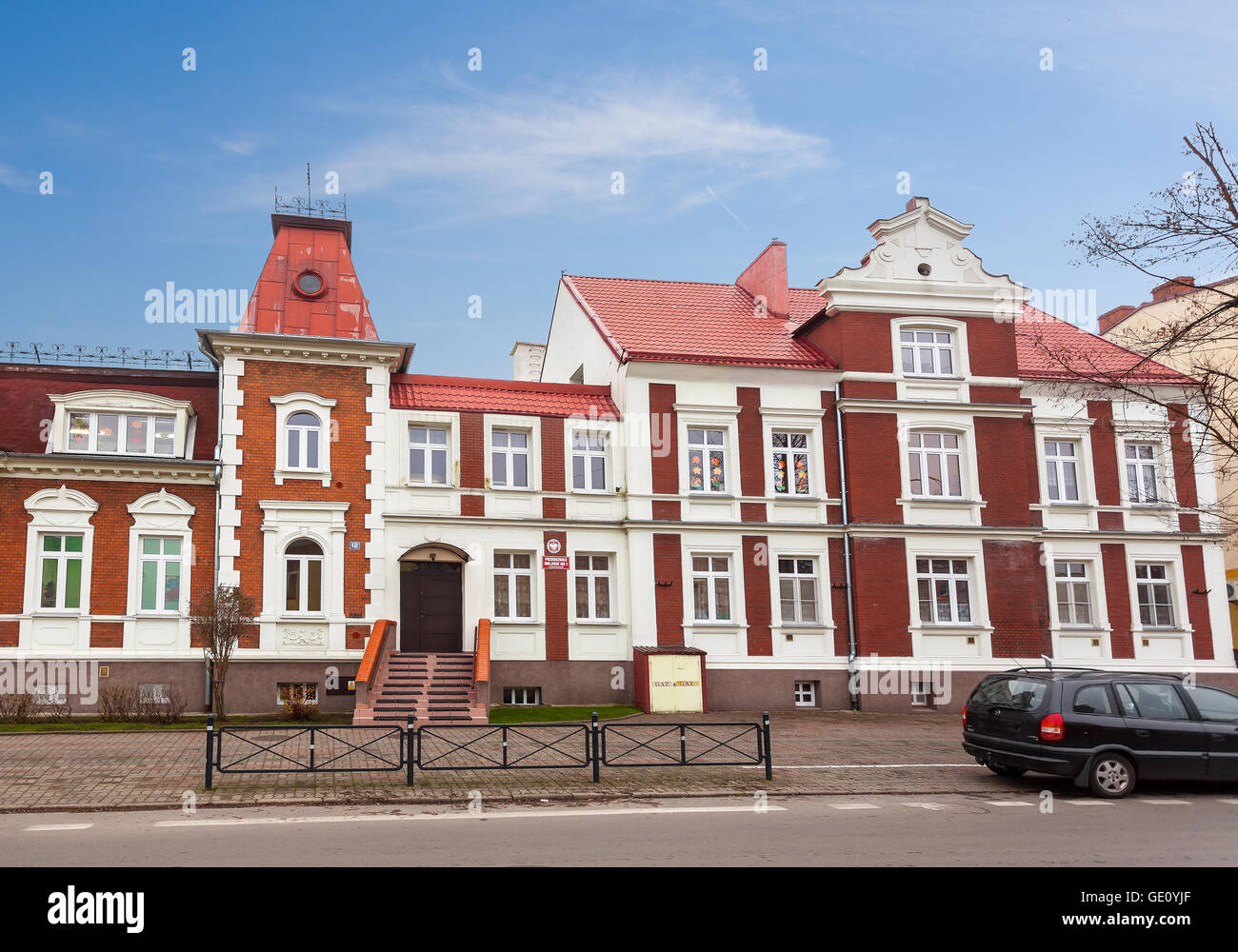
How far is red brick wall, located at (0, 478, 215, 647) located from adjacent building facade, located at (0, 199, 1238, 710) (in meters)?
0.06

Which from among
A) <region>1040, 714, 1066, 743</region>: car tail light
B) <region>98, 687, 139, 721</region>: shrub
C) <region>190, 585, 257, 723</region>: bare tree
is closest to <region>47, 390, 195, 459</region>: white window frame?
<region>190, 585, 257, 723</region>: bare tree

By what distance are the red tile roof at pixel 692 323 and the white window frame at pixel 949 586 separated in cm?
599

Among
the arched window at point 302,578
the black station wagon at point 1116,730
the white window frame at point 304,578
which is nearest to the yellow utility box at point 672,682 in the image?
the white window frame at point 304,578

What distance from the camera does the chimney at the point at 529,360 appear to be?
39.3 meters

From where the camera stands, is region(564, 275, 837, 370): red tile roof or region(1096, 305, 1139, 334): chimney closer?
region(564, 275, 837, 370): red tile roof

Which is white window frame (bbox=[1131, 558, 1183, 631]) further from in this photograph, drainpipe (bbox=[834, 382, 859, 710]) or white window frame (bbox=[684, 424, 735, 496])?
white window frame (bbox=[684, 424, 735, 496])

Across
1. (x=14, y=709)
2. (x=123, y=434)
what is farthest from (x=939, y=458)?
(x=14, y=709)

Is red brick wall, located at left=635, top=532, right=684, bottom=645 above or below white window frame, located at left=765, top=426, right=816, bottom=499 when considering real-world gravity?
below

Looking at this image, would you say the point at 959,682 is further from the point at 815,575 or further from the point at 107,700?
the point at 107,700

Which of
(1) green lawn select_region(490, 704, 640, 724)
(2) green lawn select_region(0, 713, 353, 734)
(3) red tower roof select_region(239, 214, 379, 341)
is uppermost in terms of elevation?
(3) red tower roof select_region(239, 214, 379, 341)

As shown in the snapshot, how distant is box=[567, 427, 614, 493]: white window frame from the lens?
27672 mm

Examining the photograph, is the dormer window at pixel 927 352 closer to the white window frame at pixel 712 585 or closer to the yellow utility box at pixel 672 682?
the white window frame at pixel 712 585

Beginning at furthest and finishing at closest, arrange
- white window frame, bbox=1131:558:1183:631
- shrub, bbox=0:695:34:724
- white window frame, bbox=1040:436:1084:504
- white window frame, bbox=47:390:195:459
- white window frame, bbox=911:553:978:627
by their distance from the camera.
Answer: white window frame, bbox=1040:436:1084:504 → white window frame, bbox=1131:558:1183:631 → white window frame, bbox=911:553:978:627 → white window frame, bbox=47:390:195:459 → shrub, bbox=0:695:34:724
